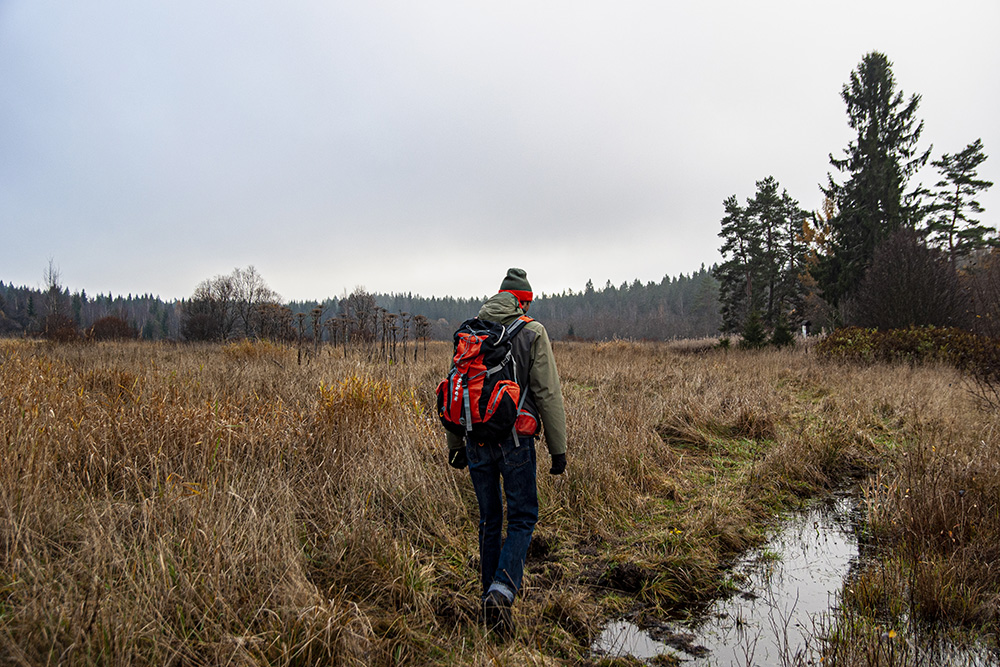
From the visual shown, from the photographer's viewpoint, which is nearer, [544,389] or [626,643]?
[626,643]

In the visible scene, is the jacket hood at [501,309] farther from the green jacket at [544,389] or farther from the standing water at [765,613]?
the standing water at [765,613]

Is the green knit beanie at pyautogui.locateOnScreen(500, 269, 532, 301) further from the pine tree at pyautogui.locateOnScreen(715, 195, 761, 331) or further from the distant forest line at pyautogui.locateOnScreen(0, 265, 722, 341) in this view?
the pine tree at pyautogui.locateOnScreen(715, 195, 761, 331)

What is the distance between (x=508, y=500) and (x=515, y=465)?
0.70 feet

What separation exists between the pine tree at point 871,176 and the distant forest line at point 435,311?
10.1 m

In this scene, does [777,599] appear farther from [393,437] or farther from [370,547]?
[393,437]

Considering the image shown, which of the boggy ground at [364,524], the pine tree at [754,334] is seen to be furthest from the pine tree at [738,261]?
the boggy ground at [364,524]

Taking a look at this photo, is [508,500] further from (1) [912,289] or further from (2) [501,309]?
(1) [912,289]

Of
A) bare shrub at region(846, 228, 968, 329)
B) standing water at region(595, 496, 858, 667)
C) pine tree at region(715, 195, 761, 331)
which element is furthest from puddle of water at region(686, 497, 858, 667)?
pine tree at region(715, 195, 761, 331)

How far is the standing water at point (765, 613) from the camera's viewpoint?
237 centimetres

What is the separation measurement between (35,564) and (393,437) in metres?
2.57

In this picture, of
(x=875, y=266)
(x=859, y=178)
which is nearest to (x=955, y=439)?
(x=875, y=266)

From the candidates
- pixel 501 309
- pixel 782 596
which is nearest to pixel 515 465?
pixel 501 309

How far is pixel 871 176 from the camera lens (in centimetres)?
2194

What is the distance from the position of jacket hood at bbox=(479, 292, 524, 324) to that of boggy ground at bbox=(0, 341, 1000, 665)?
5.10ft
